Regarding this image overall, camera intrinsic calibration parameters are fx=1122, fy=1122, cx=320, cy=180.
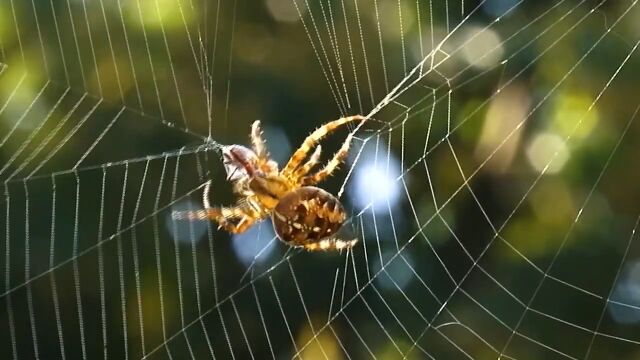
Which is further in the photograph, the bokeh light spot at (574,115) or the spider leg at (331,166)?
the bokeh light spot at (574,115)

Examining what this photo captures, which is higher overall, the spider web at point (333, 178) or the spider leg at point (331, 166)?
the spider leg at point (331, 166)

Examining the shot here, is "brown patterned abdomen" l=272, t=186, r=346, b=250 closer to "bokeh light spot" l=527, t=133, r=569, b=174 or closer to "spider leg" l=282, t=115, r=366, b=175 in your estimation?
"spider leg" l=282, t=115, r=366, b=175

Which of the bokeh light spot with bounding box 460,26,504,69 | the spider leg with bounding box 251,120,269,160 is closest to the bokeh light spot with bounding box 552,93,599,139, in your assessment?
the bokeh light spot with bounding box 460,26,504,69

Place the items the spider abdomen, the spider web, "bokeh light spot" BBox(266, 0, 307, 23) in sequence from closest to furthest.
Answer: the spider abdomen → the spider web → "bokeh light spot" BBox(266, 0, 307, 23)

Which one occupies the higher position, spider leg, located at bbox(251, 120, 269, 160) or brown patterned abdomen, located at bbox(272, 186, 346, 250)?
spider leg, located at bbox(251, 120, 269, 160)

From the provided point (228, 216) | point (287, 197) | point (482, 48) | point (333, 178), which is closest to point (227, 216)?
point (228, 216)

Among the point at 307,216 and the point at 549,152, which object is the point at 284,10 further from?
the point at 307,216

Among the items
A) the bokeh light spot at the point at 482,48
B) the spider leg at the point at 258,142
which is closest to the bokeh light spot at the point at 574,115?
the bokeh light spot at the point at 482,48

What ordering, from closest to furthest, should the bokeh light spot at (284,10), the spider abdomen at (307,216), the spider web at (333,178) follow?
the spider abdomen at (307,216), the spider web at (333,178), the bokeh light spot at (284,10)

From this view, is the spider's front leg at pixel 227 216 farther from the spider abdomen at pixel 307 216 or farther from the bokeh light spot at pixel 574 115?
the bokeh light spot at pixel 574 115
